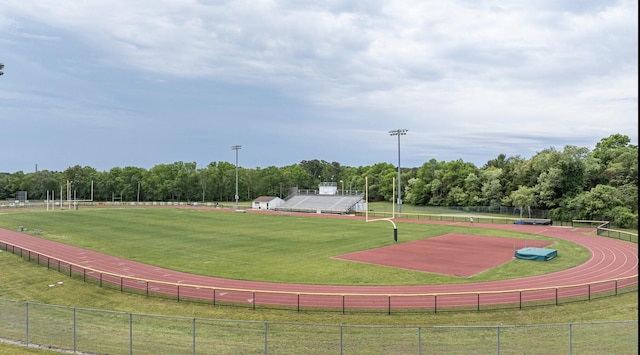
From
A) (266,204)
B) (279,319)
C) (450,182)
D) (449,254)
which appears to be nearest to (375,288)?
(279,319)

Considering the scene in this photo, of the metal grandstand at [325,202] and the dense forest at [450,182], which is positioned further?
the metal grandstand at [325,202]

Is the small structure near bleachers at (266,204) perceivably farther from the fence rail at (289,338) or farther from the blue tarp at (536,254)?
the fence rail at (289,338)

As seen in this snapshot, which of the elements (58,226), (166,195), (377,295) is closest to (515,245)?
(377,295)

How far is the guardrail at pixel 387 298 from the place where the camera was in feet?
75.7

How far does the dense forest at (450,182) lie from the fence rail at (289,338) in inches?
2138

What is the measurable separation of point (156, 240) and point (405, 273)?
98.3 feet

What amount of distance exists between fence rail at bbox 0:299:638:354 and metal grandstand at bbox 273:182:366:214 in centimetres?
7197

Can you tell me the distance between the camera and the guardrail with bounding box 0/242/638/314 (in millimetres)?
23062

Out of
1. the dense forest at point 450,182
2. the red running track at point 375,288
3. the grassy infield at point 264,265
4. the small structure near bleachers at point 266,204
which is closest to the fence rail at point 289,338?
the grassy infield at point 264,265

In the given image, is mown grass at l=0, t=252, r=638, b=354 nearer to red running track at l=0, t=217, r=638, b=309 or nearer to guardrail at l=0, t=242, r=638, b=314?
guardrail at l=0, t=242, r=638, b=314

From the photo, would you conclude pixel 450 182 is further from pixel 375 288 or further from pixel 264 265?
pixel 375 288

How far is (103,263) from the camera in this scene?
35781 mm

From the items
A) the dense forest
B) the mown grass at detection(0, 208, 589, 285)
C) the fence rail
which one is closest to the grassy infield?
the mown grass at detection(0, 208, 589, 285)

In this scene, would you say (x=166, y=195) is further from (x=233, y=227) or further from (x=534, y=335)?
(x=534, y=335)
